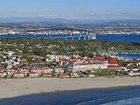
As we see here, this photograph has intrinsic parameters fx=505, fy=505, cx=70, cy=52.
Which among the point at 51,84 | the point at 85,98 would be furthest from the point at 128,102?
the point at 51,84

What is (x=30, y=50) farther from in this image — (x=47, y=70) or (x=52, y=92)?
(x=52, y=92)

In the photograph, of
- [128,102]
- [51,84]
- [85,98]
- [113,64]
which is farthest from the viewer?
[113,64]

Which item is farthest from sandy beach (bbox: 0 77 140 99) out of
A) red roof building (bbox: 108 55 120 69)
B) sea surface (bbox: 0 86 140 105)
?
red roof building (bbox: 108 55 120 69)

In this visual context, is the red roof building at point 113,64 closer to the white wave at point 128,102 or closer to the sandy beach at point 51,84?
the sandy beach at point 51,84

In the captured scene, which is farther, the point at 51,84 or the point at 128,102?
the point at 51,84

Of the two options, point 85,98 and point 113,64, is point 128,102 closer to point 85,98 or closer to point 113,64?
point 85,98

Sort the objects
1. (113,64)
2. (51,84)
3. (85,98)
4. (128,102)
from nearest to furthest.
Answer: (128,102) < (85,98) < (51,84) < (113,64)

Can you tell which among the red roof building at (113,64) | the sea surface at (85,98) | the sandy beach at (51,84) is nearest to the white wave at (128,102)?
the sea surface at (85,98)
